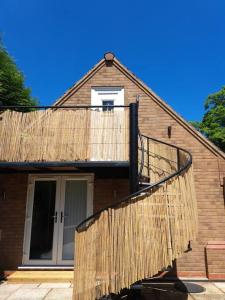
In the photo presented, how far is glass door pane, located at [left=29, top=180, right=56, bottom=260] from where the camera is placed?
26.3 feet

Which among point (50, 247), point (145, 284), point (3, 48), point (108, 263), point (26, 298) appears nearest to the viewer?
point (108, 263)

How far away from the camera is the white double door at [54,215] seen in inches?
313

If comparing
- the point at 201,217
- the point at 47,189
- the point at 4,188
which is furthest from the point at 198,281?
the point at 4,188

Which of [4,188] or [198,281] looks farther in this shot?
[4,188]

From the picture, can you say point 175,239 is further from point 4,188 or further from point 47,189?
point 4,188

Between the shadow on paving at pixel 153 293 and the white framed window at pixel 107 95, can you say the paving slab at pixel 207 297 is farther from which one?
the white framed window at pixel 107 95

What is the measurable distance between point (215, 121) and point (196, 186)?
697 inches

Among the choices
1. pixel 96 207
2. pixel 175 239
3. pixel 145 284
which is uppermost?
pixel 96 207

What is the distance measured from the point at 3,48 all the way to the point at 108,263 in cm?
1354

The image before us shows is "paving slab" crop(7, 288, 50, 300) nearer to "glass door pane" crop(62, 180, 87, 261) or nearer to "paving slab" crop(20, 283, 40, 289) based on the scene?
"paving slab" crop(20, 283, 40, 289)

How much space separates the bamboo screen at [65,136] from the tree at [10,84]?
7.91 meters

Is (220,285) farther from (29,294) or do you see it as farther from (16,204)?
(16,204)

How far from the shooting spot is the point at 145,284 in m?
7.21

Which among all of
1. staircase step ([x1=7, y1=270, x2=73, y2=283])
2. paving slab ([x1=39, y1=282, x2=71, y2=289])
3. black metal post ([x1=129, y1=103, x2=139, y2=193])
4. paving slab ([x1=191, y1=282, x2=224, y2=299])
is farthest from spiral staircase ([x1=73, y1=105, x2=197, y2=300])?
staircase step ([x1=7, y1=270, x2=73, y2=283])
